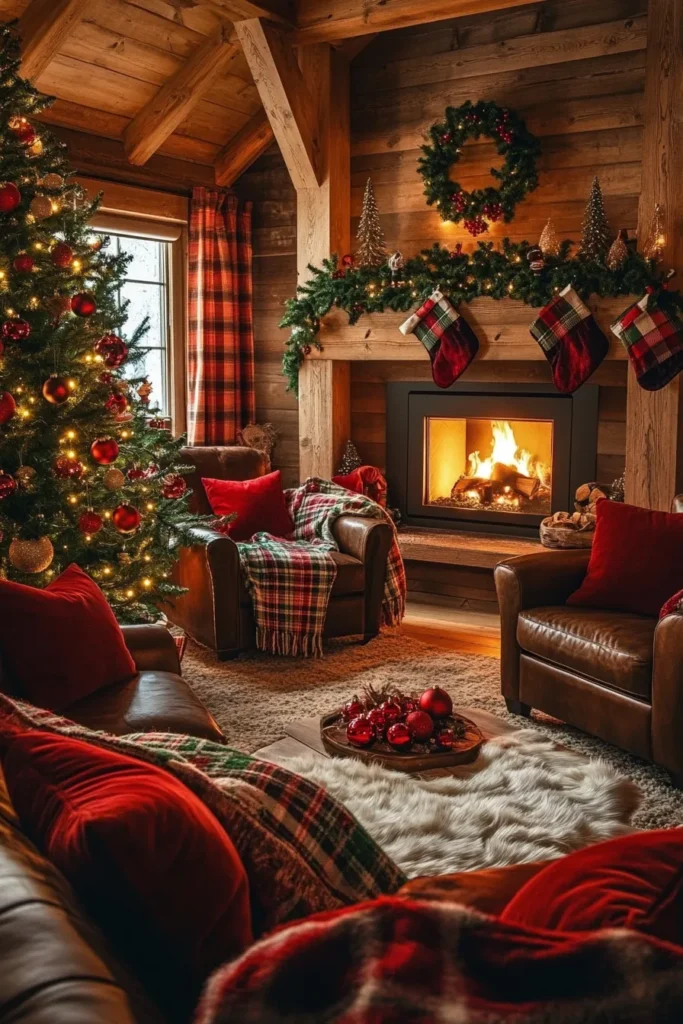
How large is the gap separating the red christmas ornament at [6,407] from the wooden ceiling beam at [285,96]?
9.14ft

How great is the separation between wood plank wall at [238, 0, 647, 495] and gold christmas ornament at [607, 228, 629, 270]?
1.26 feet

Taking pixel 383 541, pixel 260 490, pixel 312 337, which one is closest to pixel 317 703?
pixel 383 541

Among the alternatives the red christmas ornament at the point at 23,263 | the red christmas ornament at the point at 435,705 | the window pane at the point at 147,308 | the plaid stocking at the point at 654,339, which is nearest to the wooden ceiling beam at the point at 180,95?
the window pane at the point at 147,308

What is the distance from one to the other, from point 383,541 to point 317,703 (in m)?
1.00

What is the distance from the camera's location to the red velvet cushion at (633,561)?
3.29 m

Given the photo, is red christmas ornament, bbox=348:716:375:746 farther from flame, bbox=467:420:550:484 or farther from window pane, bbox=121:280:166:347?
window pane, bbox=121:280:166:347

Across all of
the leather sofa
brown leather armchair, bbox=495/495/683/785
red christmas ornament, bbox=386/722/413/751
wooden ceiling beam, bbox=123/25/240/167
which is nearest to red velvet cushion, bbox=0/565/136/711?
the leather sofa

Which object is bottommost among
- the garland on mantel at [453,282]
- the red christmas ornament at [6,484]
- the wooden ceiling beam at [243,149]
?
the red christmas ornament at [6,484]

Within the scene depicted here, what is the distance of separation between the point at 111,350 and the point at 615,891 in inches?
111

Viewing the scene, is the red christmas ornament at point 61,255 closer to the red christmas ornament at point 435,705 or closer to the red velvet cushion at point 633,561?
the red christmas ornament at point 435,705

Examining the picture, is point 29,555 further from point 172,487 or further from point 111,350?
point 111,350

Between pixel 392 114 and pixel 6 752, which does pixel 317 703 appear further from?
pixel 392 114

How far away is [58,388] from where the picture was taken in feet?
10.3

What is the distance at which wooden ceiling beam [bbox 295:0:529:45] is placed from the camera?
455 centimetres
